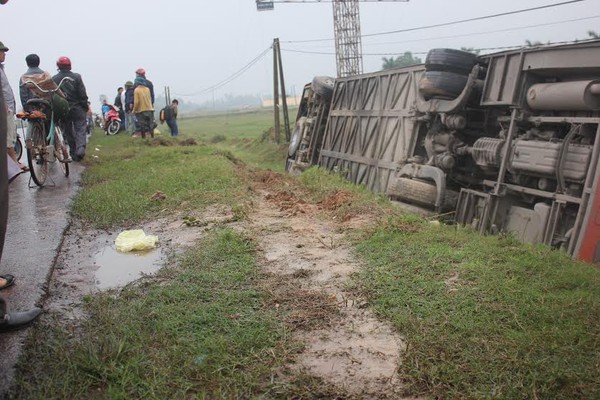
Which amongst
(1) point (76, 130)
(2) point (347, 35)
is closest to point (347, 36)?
(2) point (347, 35)

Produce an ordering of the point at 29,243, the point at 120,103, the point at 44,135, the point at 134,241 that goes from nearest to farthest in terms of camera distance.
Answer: the point at 29,243 < the point at 134,241 < the point at 44,135 < the point at 120,103

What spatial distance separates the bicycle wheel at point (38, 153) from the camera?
7.93 meters

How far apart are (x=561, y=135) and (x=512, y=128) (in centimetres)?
63

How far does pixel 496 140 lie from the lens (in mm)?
7316

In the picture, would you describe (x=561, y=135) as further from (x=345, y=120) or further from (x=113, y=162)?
(x=113, y=162)

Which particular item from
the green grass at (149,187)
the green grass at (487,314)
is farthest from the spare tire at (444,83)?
the green grass at (487,314)

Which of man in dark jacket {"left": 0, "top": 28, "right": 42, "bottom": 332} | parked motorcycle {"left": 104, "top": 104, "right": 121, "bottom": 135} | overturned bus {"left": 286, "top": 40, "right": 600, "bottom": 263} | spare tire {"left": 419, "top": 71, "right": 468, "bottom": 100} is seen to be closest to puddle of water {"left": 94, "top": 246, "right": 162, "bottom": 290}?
man in dark jacket {"left": 0, "top": 28, "right": 42, "bottom": 332}

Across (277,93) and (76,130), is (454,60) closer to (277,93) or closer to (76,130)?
(76,130)

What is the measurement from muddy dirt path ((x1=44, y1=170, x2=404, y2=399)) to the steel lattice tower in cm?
3880

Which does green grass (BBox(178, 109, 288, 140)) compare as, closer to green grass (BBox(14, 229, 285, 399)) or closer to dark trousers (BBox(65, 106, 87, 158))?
dark trousers (BBox(65, 106, 87, 158))

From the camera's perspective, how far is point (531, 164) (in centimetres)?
654

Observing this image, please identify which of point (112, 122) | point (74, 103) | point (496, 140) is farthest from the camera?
point (112, 122)

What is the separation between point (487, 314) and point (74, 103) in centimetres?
890

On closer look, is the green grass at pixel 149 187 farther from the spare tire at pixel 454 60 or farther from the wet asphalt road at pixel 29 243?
the spare tire at pixel 454 60
